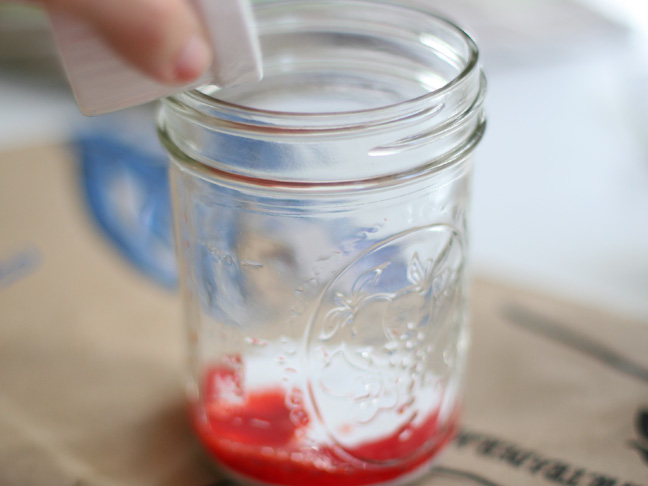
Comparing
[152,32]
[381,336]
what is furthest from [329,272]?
[152,32]

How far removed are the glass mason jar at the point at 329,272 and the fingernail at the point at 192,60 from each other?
2.1 inches

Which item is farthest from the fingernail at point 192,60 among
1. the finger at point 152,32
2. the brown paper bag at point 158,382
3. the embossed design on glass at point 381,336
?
the brown paper bag at point 158,382

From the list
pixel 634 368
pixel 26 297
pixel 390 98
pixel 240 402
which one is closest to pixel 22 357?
pixel 26 297

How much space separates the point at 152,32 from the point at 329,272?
0.16m

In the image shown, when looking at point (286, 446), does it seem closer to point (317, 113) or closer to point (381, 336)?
point (381, 336)

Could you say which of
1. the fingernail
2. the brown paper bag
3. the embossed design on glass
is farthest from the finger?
the brown paper bag

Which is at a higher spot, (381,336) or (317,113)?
(317,113)

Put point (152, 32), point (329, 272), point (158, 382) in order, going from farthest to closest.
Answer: point (158, 382)
point (329, 272)
point (152, 32)

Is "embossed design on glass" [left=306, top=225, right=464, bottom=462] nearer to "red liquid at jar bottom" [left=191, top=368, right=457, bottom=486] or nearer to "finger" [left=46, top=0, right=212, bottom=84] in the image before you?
"red liquid at jar bottom" [left=191, top=368, right=457, bottom=486]

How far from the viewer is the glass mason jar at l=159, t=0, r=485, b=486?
0.34 metres

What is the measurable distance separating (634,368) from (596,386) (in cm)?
3

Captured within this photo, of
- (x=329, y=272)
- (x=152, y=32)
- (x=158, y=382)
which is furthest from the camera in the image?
(x=158, y=382)

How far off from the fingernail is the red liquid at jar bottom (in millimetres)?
188

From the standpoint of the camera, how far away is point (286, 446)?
15.2 inches
